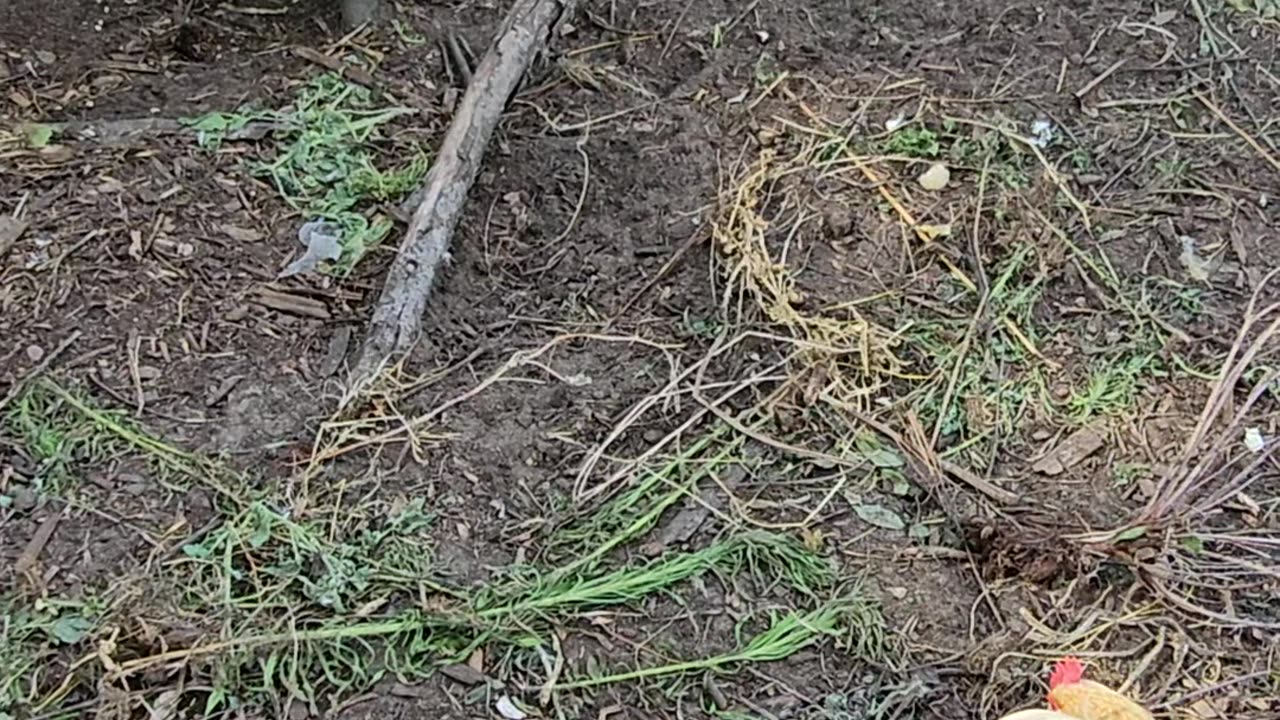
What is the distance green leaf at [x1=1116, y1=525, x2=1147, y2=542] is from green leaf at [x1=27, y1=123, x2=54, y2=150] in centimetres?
204

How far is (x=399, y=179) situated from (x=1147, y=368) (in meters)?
1.39

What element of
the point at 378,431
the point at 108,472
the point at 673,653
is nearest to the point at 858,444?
the point at 673,653

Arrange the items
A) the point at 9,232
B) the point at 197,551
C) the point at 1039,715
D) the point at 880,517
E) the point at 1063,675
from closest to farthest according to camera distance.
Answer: the point at 1039,715, the point at 1063,675, the point at 197,551, the point at 880,517, the point at 9,232

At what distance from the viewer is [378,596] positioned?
6.33 ft

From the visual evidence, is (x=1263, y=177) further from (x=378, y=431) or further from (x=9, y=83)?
(x=9, y=83)

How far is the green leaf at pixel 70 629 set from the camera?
73.3 inches

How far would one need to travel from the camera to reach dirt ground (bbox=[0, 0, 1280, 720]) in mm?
1900

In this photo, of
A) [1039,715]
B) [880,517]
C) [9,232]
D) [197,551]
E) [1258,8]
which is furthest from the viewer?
[1258,8]

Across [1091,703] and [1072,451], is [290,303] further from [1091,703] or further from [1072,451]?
[1091,703]

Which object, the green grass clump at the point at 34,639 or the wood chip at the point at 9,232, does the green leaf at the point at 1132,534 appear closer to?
the green grass clump at the point at 34,639

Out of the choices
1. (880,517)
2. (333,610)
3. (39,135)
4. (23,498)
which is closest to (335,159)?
(39,135)

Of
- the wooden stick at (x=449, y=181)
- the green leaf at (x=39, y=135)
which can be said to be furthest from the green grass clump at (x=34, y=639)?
the green leaf at (x=39, y=135)

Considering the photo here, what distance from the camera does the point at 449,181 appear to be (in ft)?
8.11

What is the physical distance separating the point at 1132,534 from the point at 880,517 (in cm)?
37
